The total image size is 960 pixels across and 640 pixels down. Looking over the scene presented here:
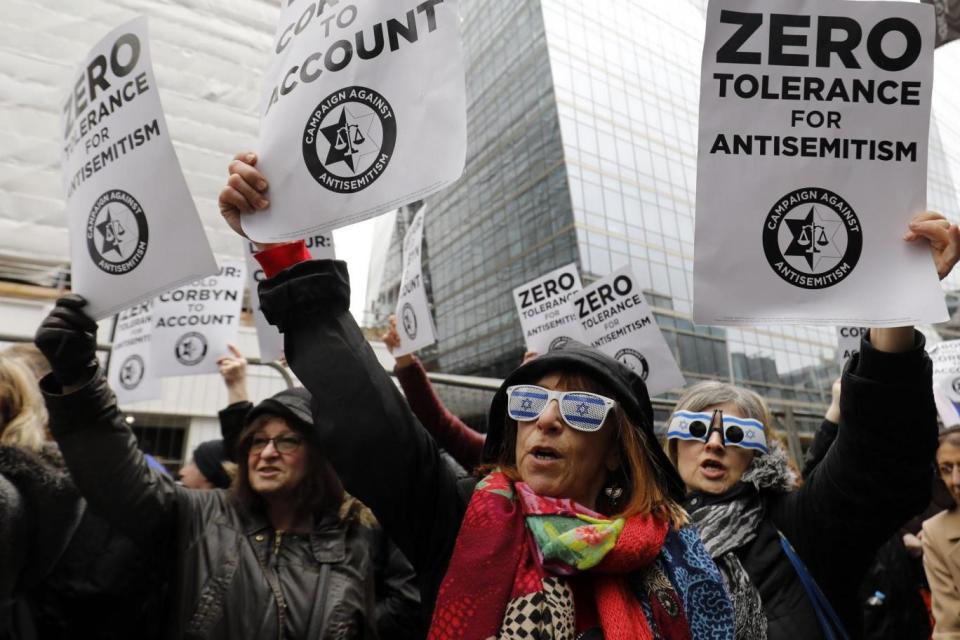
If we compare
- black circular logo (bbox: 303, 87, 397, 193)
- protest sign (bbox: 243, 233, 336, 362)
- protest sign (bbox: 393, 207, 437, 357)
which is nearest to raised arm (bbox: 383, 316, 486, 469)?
protest sign (bbox: 393, 207, 437, 357)

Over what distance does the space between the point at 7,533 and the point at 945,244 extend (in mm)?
2398

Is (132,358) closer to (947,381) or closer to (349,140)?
(349,140)

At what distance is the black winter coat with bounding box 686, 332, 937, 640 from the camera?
146 cm

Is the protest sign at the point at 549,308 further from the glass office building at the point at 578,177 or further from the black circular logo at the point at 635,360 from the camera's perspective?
the glass office building at the point at 578,177

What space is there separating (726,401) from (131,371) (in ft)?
13.3

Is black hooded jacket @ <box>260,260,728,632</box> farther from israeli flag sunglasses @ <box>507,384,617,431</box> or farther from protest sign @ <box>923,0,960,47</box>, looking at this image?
protest sign @ <box>923,0,960,47</box>

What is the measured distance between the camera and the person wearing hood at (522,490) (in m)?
1.33

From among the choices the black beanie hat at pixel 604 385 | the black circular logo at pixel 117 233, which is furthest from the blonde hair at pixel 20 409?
the black beanie hat at pixel 604 385

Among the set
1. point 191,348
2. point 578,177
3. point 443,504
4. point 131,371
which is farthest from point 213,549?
point 578,177

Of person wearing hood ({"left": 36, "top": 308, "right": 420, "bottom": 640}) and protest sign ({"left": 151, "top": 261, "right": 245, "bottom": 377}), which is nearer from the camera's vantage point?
person wearing hood ({"left": 36, "top": 308, "right": 420, "bottom": 640})

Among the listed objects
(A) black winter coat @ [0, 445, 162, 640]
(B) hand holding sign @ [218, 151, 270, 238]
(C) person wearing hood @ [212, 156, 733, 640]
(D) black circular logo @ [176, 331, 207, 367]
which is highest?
(B) hand holding sign @ [218, 151, 270, 238]

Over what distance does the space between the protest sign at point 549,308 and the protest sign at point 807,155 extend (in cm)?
296

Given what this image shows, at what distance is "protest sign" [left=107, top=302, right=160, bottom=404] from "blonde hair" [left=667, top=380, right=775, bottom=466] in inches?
142

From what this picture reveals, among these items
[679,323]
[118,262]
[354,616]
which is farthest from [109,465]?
[679,323]
